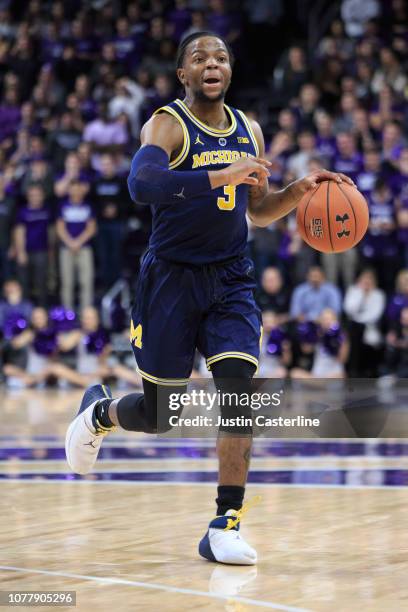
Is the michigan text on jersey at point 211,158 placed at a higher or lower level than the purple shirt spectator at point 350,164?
lower

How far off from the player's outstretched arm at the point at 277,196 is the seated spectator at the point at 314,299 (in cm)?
801

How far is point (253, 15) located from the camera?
1792cm

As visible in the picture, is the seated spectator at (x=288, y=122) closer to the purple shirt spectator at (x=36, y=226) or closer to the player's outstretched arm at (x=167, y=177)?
the purple shirt spectator at (x=36, y=226)

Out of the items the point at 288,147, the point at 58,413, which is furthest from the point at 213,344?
the point at 288,147

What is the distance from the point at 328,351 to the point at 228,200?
8340mm

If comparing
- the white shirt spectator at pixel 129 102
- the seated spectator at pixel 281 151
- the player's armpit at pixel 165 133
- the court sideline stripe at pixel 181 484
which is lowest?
the court sideline stripe at pixel 181 484

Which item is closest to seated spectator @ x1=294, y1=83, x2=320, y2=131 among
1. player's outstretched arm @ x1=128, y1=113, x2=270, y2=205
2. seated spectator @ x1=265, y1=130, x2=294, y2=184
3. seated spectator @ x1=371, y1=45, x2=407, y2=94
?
seated spectator @ x1=265, y1=130, x2=294, y2=184

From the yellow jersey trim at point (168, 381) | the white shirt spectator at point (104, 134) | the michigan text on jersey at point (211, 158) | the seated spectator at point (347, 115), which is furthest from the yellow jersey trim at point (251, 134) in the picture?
the white shirt spectator at point (104, 134)

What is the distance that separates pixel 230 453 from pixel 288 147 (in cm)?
1001

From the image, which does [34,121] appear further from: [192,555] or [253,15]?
[192,555]

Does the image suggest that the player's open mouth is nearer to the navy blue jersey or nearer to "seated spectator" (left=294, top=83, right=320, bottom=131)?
the navy blue jersey

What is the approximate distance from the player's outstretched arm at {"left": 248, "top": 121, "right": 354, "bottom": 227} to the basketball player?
1cm

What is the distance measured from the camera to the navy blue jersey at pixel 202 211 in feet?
17.7

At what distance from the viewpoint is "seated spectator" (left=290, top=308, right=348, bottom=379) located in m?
13.5
